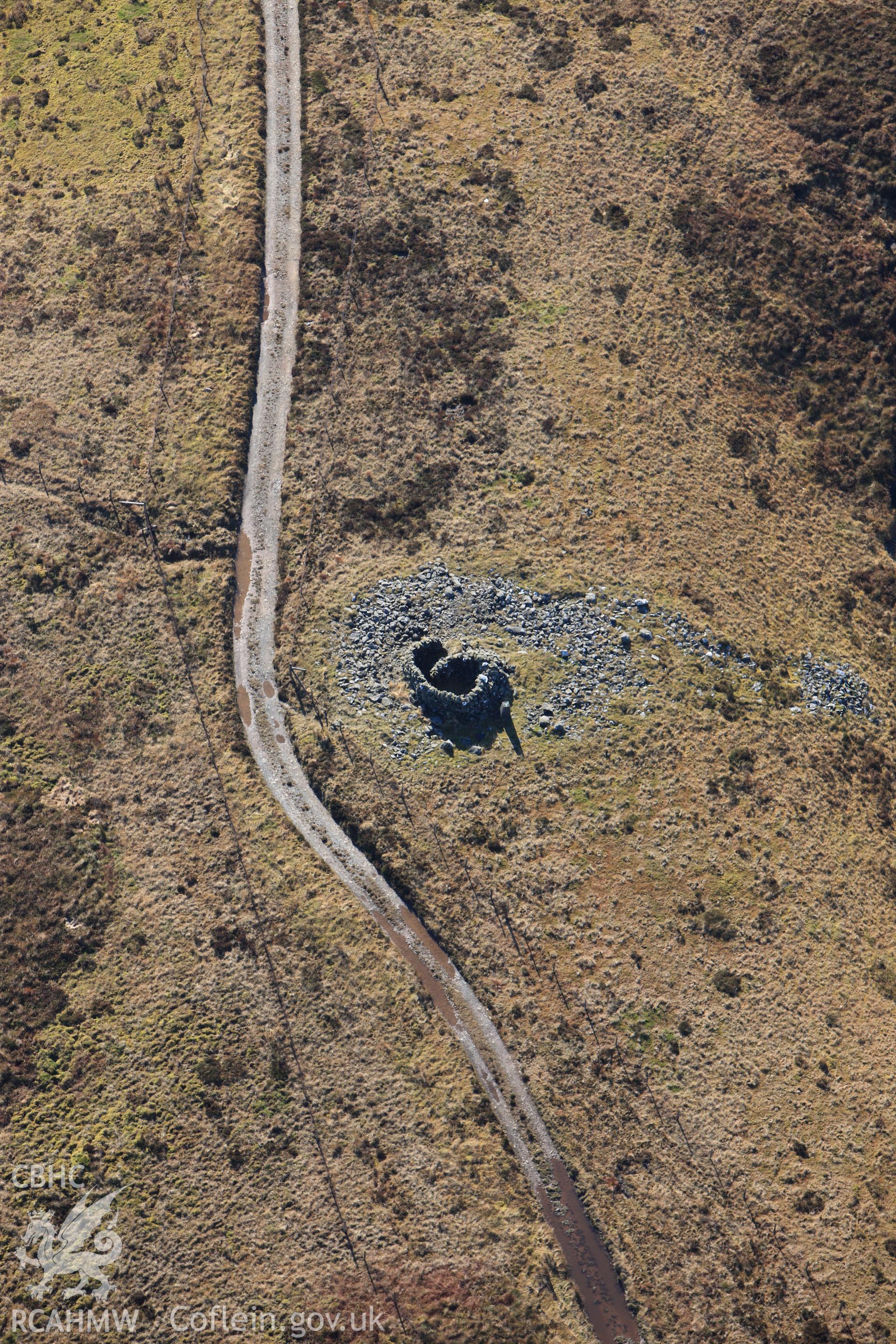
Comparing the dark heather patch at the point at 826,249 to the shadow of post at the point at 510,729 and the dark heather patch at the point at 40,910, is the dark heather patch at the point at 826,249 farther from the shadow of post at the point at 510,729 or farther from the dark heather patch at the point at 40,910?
the dark heather patch at the point at 40,910

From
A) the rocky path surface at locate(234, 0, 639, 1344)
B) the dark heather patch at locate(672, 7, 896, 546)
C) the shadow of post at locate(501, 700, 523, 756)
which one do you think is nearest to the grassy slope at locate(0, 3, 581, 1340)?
the rocky path surface at locate(234, 0, 639, 1344)

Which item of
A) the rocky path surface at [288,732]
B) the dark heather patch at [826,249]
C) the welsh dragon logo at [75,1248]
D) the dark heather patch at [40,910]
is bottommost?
the welsh dragon logo at [75,1248]

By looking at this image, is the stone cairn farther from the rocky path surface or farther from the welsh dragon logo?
the welsh dragon logo

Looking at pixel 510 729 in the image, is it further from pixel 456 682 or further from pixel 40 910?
pixel 40 910

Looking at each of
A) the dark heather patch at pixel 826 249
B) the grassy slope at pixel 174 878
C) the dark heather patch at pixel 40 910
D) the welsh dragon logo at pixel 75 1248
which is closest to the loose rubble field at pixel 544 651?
the grassy slope at pixel 174 878

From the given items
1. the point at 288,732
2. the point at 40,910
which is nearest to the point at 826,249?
the point at 288,732

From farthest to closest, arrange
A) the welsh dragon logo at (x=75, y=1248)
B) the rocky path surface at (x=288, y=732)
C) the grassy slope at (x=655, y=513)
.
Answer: the grassy slope at (x=655, y=513)
the rocky path surface at (x=288, y=732)
the welsh dragon logo at (x=75, y=1248)

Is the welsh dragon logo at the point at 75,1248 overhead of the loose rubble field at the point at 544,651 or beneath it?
beneath

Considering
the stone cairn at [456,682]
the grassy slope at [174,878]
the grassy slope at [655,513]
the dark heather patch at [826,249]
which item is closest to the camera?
the grassy slope at [174,878]
